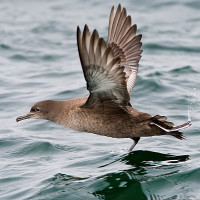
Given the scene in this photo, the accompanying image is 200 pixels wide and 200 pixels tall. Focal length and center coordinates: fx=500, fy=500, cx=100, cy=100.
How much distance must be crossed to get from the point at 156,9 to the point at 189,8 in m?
1.18

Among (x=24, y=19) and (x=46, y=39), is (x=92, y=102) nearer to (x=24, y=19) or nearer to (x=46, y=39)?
(x=46, y=39)

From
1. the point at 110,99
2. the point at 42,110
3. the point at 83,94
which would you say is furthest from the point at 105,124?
the point at 83,94

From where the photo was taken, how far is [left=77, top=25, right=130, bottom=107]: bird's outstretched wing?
21.7 ft

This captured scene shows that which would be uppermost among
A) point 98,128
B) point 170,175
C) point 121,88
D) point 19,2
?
point 19,2

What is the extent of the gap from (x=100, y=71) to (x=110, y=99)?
0.84 meters

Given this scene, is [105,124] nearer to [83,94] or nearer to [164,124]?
[164,124]

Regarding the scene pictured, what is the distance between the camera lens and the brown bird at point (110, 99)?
6.78 metres

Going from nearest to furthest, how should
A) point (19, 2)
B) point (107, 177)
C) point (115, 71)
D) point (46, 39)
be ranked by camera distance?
point (115, 71) → point (107, 177) → point (46, 39) → point (19, 2)

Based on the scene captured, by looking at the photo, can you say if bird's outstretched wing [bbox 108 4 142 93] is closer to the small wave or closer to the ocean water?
the ocean water

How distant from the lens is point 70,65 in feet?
46.6

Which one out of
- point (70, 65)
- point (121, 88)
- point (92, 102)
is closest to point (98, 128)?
point (92, 102)

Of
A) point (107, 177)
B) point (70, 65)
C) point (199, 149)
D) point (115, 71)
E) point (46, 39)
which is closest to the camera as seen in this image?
point (115, 71)

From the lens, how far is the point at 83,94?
474 inches

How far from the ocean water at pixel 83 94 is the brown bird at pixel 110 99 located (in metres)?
0.60
